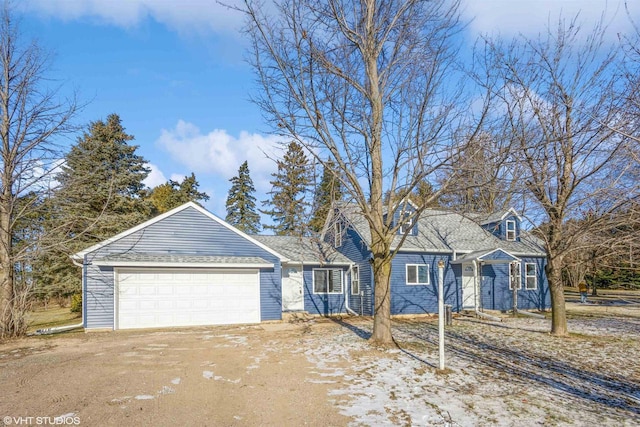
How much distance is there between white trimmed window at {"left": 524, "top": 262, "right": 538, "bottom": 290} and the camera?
65.9 feet

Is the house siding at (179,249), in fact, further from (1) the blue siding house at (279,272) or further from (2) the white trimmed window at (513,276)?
(2) the white trimmed window at (513,276)

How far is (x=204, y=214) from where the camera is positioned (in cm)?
1630

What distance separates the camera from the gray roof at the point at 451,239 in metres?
18.6

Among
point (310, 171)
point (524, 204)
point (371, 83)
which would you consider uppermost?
point (371, 83)

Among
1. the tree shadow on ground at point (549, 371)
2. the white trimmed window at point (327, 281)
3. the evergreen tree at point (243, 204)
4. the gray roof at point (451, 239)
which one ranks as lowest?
the tree shadow on ground at point (549, 371)

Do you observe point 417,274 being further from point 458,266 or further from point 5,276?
point 5,276

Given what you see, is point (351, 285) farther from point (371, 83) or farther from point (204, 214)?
point (371, 83)

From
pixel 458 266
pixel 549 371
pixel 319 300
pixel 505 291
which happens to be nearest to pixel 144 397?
pixel 549 371

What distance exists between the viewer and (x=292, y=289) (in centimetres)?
1867

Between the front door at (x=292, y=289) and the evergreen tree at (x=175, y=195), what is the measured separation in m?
18.7

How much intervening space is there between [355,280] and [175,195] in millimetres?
22203

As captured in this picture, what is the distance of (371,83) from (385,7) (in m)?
1.83

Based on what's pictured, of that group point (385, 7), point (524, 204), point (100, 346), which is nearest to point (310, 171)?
point (385, 7)

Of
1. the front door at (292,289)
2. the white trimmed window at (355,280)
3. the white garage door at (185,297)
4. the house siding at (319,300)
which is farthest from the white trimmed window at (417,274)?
the white garage door at (185,297)
